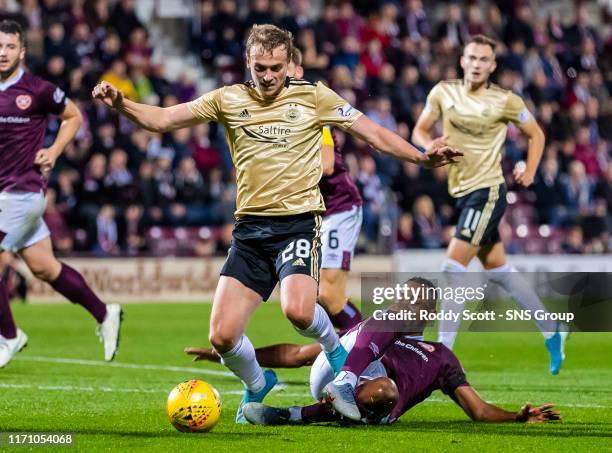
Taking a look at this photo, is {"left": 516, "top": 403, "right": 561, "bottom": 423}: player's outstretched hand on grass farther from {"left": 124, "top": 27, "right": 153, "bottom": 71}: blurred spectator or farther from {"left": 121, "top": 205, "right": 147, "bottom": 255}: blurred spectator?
{"left": 124, "top": 27, "right": 153, "bottom": 71}: blurred spectator

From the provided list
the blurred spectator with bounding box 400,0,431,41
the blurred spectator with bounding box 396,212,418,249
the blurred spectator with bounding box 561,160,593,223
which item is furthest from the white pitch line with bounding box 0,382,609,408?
the blurred spectator with bounding box 400,0,431,41

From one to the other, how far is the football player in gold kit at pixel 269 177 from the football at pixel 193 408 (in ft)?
1.31

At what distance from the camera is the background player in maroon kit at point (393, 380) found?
24.1ft

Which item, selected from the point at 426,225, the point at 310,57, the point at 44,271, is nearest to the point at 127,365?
the point at 44,271

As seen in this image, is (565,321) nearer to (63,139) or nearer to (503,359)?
(503,359)

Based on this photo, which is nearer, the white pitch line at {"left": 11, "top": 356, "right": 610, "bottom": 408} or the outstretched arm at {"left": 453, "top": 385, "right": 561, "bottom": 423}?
the outstretched arm at {"left": 453, "top": 385, "right": 561, "bottom": 423}

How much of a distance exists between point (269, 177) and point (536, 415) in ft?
7.20

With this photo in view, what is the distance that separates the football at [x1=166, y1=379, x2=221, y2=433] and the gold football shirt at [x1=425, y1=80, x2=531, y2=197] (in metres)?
4.45

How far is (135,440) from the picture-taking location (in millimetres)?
6902

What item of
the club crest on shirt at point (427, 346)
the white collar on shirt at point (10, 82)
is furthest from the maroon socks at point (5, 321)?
the club crest on shirt at point (427, 346)

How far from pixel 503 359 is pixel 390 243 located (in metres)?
7.71

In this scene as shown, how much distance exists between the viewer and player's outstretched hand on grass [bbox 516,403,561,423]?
753 cm

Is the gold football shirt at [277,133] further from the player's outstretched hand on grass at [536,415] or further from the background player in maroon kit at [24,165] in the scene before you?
the background player in maroon kit at [24,165]

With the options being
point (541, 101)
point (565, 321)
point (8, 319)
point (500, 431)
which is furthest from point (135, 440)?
point (541, 101)
